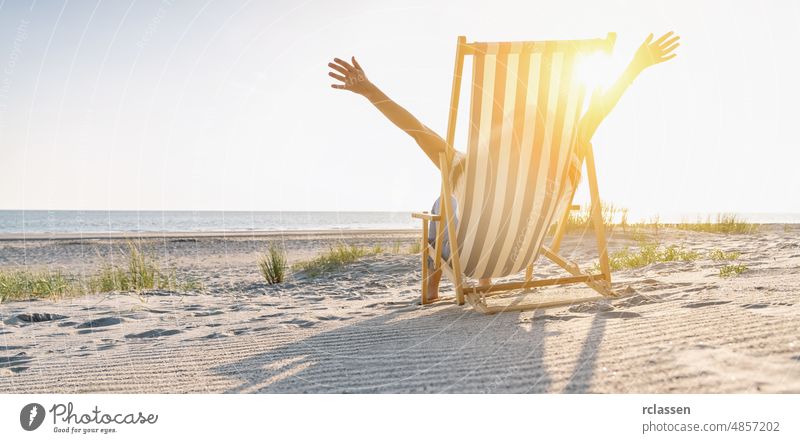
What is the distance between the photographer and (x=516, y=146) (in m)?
2.80

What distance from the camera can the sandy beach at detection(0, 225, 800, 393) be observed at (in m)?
1.68

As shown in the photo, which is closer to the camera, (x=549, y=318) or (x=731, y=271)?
(x=549, y=318)

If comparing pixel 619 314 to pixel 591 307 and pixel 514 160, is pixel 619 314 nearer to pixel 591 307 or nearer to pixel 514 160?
pixel 591 307

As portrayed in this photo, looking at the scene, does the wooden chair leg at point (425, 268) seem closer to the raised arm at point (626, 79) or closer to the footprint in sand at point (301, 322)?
the footprint in sand at point (301, 322)

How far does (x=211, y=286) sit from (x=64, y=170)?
1.68 metres

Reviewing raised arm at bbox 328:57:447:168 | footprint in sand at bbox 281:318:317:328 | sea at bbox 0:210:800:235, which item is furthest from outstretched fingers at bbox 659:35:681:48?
sea at bbox 0:210:800:235

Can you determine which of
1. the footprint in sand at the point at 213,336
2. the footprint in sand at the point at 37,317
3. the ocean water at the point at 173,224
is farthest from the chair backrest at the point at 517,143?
the ocean water at the point at 173,224

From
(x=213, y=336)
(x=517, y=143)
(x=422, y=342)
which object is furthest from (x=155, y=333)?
(x=517, y=143)

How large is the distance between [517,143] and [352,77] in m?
0.93

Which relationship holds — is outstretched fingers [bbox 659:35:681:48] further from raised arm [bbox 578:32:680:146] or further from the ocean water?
the ocean water

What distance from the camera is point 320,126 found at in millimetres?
5379

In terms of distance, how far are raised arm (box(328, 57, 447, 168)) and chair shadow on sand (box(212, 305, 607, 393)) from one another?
974 millimetres
